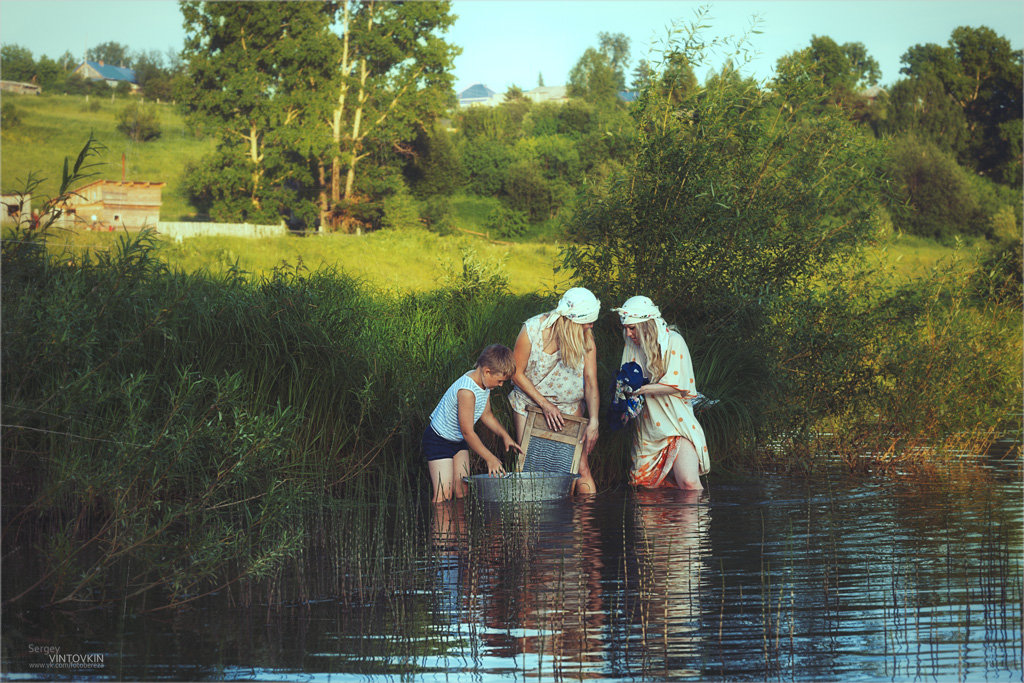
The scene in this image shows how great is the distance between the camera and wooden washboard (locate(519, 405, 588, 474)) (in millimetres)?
9148

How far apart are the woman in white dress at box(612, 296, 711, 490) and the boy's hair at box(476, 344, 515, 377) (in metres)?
1.12

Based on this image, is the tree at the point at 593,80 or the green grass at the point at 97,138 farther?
the tree at the point at 593,80

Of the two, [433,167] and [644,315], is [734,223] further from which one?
[433,167]

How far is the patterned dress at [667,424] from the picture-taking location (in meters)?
9.27

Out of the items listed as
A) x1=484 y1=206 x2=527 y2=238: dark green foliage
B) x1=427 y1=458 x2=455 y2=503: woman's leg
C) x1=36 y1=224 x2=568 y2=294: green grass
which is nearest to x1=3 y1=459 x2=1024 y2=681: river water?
x1=427 y1=458 x2=455 y2=503: woman's leg

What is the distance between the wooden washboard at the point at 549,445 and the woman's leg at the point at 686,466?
943 mm

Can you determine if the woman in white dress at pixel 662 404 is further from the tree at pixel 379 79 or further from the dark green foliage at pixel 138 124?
the dark green foliage at pixel 138 124

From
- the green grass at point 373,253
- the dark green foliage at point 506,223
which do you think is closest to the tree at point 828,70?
the green grass at point 373,253

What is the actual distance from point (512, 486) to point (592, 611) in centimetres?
273

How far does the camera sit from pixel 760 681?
4684mm

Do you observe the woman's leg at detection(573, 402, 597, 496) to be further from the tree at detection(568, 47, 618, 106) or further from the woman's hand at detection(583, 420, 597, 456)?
the tree at detection(568, 47, 618, 106)

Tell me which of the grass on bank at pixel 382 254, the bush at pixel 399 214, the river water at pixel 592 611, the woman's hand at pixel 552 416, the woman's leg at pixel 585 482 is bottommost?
the river water at pixel 592 611

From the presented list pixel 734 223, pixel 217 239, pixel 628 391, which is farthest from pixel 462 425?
pixel 217 239

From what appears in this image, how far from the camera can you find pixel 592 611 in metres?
5.77
